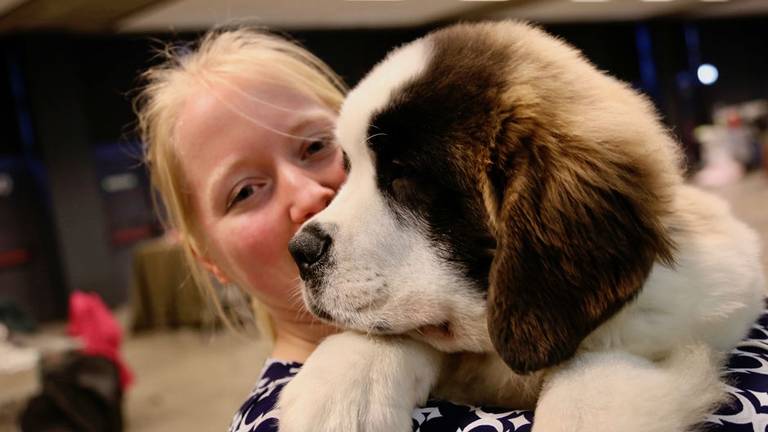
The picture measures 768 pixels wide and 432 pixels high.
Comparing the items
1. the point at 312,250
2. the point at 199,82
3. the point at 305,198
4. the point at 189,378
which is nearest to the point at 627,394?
the point at 312,250

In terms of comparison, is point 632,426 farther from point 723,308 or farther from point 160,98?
point 160,98

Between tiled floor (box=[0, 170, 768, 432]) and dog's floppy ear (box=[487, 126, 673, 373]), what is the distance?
4552mm

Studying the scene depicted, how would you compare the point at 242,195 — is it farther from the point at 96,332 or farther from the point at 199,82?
the point at 96,332

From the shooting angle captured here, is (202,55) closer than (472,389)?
No

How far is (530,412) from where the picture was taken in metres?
1.20

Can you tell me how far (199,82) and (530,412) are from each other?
1189 mm

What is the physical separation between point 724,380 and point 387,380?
1.93 feet

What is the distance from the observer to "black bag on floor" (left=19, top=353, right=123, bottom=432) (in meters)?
4.87

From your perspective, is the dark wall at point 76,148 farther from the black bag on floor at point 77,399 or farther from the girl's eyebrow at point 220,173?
the girl's eyebrow at point 220,173

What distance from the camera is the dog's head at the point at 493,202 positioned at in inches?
44.1

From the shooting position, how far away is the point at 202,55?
6.44ft

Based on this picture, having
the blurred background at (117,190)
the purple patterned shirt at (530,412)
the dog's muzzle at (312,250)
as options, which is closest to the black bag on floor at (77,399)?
the blurred background at (117,190)

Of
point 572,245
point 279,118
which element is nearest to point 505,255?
point 572,245

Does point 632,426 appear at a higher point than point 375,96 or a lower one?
lower
